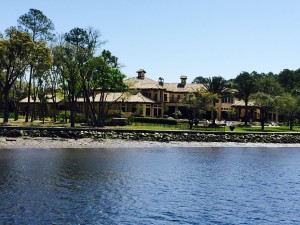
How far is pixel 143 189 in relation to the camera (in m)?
25.7

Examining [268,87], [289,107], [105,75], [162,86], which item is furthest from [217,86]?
[268,87]

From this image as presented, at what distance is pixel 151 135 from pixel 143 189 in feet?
101

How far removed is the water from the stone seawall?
10155 mm

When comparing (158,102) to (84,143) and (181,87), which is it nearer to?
(181,87)

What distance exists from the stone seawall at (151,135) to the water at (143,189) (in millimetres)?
10155

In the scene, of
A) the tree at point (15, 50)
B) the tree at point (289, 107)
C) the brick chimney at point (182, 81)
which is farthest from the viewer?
the brick chimney at point (182, 81)

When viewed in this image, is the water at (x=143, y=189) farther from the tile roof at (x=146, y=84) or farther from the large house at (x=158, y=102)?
the tile roof at (x=146, y=84)

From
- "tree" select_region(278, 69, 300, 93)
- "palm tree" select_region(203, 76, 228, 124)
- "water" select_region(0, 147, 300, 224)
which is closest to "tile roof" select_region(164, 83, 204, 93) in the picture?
"palm tree" select_region(203, 76, 228, 124)

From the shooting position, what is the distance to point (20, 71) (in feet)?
209

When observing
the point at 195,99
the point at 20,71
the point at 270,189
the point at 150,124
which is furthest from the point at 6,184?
the point at 195,99

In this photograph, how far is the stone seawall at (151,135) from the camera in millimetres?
52250

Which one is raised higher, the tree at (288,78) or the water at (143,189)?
the tree at (288,78)

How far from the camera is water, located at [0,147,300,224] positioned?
1958cm

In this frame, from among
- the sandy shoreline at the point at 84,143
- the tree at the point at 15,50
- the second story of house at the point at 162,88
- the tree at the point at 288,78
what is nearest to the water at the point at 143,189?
the sandy shoreline at the point at 84,143
